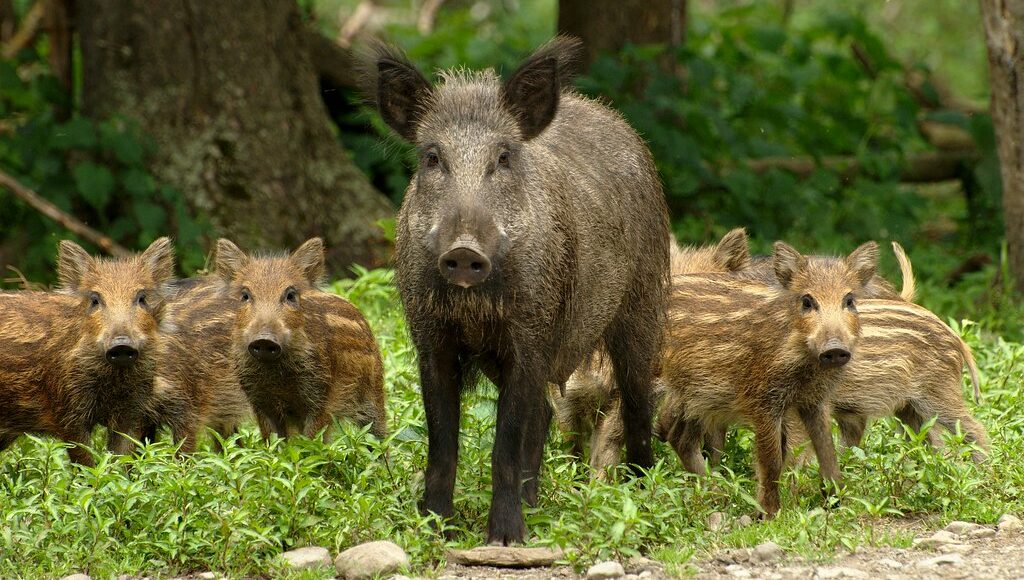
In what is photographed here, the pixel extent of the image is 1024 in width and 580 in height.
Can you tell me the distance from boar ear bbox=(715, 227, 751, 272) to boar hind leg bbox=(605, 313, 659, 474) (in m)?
1.45

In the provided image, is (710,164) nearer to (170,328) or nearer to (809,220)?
(809,220)

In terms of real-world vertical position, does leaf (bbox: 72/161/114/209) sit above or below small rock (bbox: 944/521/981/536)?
above

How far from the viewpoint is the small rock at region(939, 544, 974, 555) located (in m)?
4.87

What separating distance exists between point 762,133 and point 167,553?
761 centimetres

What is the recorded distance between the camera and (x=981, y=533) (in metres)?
5.11

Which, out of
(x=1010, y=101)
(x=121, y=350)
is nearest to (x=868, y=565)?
(x=121, y=350)

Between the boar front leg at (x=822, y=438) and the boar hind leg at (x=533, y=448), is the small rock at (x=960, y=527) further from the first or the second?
the boar hind leg at (x=533, y=448)

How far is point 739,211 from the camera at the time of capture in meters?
11.0

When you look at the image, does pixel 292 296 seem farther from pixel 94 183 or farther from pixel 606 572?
pixel 94 183

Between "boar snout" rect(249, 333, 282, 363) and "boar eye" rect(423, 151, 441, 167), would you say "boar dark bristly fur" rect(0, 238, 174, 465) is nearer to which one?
"boar snout" rect(249, 333, 282, 363)

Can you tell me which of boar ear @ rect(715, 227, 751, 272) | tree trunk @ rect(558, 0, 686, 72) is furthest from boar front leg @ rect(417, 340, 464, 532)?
tree trunk @ rect(558, 0, 686, 72)

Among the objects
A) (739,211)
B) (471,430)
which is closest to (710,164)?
(739,211)

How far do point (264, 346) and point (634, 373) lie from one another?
1603 millimetres

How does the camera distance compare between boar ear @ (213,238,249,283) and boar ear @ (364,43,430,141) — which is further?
boar ear @ (213,238,249,283)
